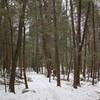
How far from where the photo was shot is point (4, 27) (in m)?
14.5

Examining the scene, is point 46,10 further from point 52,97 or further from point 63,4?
point 52,97

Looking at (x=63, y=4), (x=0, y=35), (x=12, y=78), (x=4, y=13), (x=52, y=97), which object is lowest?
(x=52, y=97)

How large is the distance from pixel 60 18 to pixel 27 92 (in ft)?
38.8

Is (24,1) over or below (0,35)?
over

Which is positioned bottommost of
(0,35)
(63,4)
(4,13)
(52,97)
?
(52,97)

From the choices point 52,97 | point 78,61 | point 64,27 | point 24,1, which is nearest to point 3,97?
point 52,97

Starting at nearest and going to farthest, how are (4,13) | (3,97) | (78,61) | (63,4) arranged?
(3,97)
(4,13)
(78,61)
(63,4)

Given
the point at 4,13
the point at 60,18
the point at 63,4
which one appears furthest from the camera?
the point at 63,4

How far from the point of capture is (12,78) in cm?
1249

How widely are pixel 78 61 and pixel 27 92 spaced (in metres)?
5.85

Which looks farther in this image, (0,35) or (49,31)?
(49,31)

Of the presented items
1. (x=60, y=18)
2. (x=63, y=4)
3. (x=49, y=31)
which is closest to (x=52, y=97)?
(x=49, y=31)

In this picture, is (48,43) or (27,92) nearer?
(27,92)

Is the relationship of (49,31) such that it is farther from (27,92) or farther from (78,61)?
(27,92)
